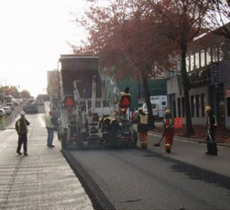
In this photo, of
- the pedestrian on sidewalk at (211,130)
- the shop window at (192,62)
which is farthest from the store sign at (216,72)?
the pedestrian on sidewalk at (211,130)

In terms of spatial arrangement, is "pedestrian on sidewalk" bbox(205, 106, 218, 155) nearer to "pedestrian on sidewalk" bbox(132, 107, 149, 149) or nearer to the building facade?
"pedestrian on sidewalk" bbox(132, 107, 149, 149)

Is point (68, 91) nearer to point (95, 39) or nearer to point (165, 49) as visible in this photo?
point (165, 49)

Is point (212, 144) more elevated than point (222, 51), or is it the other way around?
point (222, 51)

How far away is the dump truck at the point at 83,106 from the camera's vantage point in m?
20.5

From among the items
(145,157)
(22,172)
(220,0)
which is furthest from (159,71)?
(22,172)

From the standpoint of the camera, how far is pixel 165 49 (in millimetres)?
28766

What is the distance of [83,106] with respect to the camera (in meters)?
21.3

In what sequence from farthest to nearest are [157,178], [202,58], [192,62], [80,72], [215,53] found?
1. [192,62]
2. [202,58]
3. [215,53]
4. [80,72]
5. [157,178]

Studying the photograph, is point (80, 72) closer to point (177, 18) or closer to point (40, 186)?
point (177, 18)

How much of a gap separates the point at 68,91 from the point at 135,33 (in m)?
8.57

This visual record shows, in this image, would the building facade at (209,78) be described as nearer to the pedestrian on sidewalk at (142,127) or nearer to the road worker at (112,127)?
the pedestrian on sidewalk at (142,127)

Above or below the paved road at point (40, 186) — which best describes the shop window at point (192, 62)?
above

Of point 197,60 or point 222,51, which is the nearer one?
point 222,51

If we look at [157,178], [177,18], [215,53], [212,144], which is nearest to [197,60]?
[215,53]
